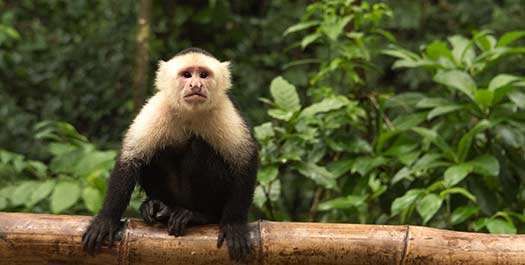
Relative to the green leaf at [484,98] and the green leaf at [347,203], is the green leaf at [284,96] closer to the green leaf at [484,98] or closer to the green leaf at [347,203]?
the green leaf at [347,203]

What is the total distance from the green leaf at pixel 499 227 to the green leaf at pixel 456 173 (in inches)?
8.3

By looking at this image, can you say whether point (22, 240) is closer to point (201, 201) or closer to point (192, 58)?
A: point (201, 201)

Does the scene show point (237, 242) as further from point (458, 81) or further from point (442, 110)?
point (458, 81)

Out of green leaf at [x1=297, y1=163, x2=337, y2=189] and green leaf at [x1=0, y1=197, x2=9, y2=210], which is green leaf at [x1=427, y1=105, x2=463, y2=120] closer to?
green leaf at [x1=297, y1=163, x2=337, y2=189]

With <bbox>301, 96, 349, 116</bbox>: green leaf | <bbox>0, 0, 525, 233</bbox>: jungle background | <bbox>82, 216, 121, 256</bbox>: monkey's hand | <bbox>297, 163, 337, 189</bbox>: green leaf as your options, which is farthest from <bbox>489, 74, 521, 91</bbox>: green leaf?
<bbox>82, 216, 121, 256</bbox>: monkey's hand

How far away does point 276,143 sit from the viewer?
3.25 m

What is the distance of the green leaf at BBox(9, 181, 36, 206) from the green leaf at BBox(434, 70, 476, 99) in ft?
6.52

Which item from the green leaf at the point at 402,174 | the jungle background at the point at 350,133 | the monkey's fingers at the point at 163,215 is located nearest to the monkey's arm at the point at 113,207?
the monkey's fingers at the point at 163,215

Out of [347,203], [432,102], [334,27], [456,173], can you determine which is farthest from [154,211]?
[432,102]

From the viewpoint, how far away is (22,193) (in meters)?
3.25

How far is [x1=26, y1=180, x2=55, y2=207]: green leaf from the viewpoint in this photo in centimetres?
315

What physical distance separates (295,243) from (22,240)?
0.84 metres

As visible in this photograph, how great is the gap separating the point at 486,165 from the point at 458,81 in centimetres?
43

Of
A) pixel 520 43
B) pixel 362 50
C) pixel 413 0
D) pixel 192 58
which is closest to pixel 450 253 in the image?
pixel 192 58
